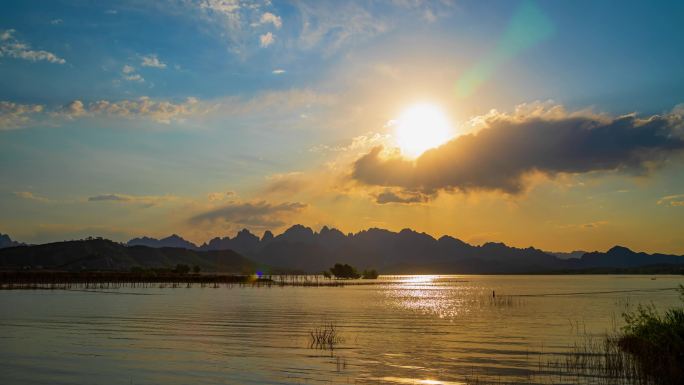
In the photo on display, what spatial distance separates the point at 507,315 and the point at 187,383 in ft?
140

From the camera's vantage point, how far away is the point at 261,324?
46000 millimetres

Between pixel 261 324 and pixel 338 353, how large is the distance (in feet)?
59.5

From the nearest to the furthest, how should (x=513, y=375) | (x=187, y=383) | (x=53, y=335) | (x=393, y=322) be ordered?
1. (x=187, y=383)
2. (x=513, y=375)
3. (x=53, y=335)
4. (x=393, y=322)

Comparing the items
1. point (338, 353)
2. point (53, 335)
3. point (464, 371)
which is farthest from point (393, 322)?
point (53, 335)

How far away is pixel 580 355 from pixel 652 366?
5.14m

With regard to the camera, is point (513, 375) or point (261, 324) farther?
point (261, 324)

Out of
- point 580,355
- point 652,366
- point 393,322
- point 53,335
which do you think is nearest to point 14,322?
point 53,335

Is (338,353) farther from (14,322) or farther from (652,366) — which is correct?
(14,322)

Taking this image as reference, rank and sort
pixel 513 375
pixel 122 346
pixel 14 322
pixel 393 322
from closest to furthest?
1. pixel 513 375
2. pixel 122 346
3. pixel 14 322
4. pixel 393 322

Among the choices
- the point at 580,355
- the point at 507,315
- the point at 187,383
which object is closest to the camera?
the point at 187,383

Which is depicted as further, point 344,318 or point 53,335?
point 344,318

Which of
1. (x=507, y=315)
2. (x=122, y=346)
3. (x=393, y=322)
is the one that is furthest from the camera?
(x=507, y=315)

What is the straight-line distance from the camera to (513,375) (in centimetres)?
2355

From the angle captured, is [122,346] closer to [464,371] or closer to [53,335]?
[53,335]
